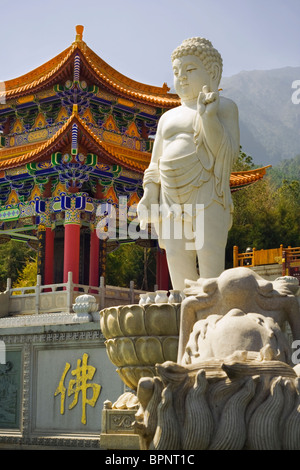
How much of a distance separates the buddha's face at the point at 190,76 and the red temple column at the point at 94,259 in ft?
28.5

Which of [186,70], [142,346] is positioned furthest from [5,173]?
[142,346]

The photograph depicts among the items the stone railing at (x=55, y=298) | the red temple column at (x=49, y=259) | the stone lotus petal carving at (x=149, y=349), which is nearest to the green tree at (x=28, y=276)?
the red temple column at (x=49, y=259)

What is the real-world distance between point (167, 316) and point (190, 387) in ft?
5.17

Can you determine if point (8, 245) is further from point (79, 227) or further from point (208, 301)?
point (208, 301)

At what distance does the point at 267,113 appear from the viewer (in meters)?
97.7

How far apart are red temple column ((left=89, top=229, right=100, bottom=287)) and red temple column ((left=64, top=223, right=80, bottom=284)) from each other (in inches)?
25.4

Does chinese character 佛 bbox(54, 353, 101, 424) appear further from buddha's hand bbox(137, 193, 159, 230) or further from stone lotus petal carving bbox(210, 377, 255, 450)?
stone lotus petal carving bbox(210, 377, 255, 450)

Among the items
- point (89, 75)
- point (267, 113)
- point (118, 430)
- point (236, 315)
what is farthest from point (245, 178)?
point (267, 113)

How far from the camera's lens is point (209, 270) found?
5.93 m

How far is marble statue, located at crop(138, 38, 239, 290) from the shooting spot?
5.93 meters

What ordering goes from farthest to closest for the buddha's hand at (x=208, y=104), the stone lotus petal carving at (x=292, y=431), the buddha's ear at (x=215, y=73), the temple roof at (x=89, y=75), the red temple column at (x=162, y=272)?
the red temple column at (x=162, y=272)
the temple roof at (x=89, y=75)
the buddha's ear at (x=215, y=73)
the buddha's hand at (x=208, y=104)
the stone lotus petal carving at (x=292, y=431)

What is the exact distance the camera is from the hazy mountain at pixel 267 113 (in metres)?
85.4

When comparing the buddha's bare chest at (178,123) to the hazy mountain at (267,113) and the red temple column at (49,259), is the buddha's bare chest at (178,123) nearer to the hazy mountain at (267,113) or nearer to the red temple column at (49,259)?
the red temple column at (49,259)

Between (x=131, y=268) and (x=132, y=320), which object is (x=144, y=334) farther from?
(x=131, y=268)
